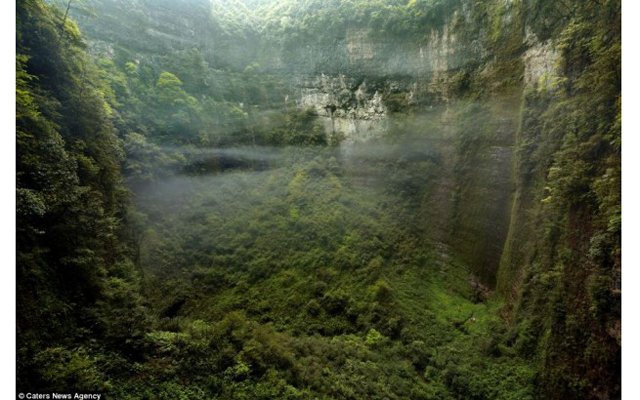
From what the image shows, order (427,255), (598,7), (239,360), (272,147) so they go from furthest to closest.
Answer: (272,147) → (427,255) → (239,360) → (598,7)

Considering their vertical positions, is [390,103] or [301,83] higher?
[301,83]

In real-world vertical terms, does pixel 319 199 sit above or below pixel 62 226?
above

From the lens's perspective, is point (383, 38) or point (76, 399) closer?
point (76, 399)

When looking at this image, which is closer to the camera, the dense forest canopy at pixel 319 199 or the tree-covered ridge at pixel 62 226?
the tree-covered ridge at pixel 62 226

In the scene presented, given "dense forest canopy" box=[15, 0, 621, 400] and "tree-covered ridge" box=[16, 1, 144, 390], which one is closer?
"tree-covered ridge" box=[16, 1, 144, 390]

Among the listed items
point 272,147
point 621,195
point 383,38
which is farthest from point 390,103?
point 621,195

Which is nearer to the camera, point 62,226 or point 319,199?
point 62,226

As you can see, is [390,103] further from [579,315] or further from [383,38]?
[579,315]

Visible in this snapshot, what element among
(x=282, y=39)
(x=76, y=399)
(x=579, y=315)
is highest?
(x=282, y=39)
